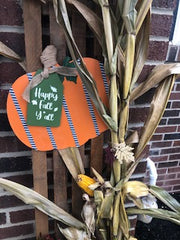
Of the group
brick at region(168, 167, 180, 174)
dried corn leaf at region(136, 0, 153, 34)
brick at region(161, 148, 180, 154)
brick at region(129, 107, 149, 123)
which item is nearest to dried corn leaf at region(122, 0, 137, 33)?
dried corn leaf at region(136, 0, 153, 34)

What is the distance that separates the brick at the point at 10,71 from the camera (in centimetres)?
90

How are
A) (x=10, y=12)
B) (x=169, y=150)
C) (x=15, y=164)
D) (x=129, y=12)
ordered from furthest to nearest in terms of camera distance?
(x=169, y=150)
(x=15, y=164)
(x=10, y=12)
(x=129, y=12)

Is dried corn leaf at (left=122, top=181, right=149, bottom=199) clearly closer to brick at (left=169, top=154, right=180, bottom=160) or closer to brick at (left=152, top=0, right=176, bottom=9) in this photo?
brick at (left=152, top=0, right=176, bottom=9)

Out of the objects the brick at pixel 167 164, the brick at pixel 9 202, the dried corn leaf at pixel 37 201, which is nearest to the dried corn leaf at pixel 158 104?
the dried corn leaf at pixel 37 201

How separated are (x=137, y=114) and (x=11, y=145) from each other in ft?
1.94

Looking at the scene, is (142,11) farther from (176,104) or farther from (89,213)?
(176,104)

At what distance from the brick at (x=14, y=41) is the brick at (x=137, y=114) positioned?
21.2 inches

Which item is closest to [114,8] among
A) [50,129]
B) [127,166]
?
[50,129]

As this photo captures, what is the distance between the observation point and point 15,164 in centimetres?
105

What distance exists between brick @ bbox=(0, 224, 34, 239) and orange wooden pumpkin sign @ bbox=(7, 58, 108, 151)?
513mm

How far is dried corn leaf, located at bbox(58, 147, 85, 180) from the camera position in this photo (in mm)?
990

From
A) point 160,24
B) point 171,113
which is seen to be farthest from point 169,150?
point 160,24

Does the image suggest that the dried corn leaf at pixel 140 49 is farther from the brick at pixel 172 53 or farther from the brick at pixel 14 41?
the brick at pixel 172 53

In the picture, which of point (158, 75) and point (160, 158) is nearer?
point (158, 75)
